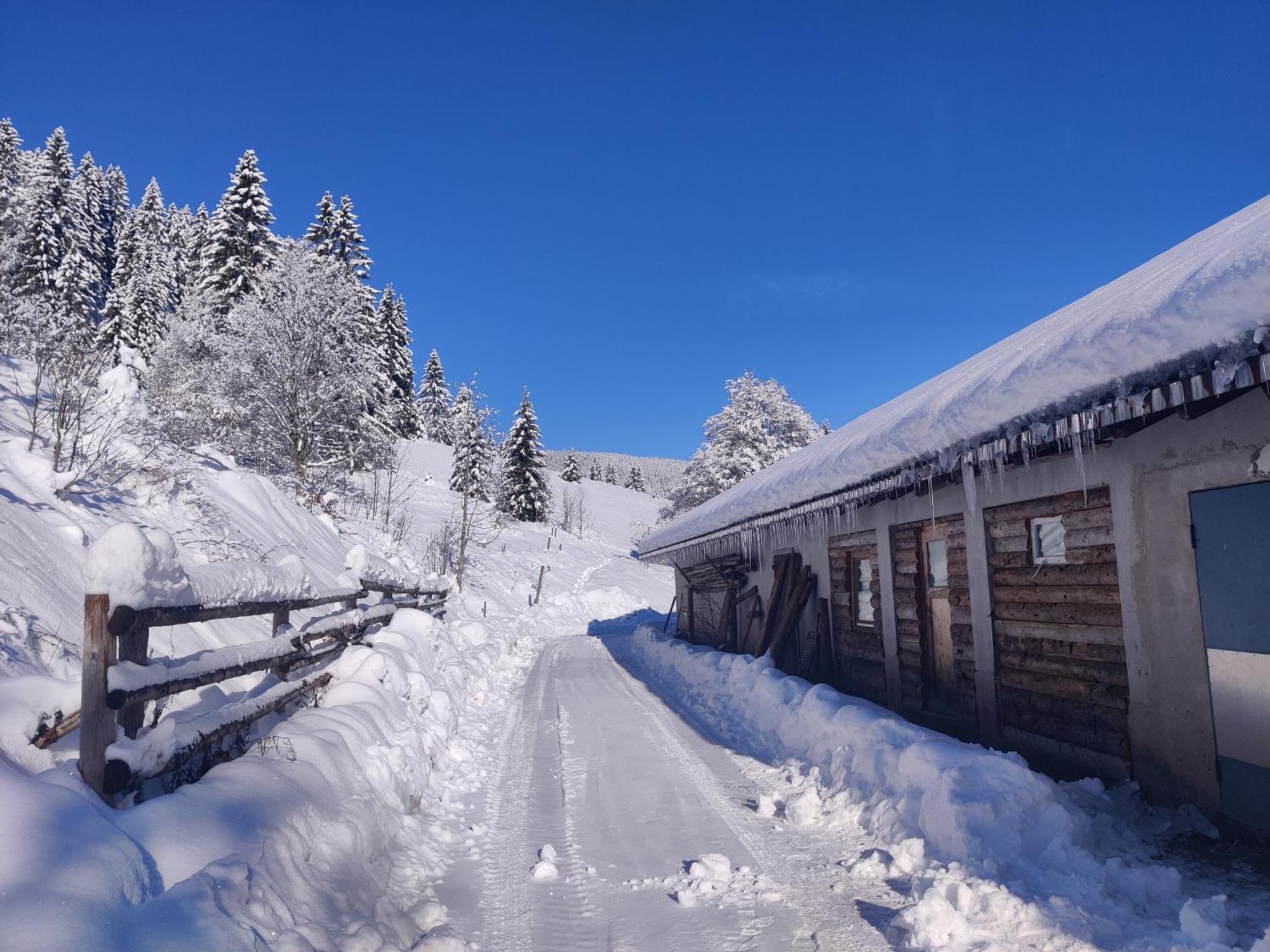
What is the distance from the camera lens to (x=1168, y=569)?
194 inches

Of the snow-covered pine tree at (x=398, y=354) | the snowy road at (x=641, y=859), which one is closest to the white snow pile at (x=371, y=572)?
the snowy road at (x=641, y=859)

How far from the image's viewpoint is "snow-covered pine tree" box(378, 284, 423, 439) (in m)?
47.0

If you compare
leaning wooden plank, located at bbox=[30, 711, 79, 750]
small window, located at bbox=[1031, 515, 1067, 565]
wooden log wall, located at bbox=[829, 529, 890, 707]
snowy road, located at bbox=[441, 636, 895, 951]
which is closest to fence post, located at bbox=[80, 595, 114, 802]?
leaning wooden plank, located at bbox=[30, 711, 79, 750]

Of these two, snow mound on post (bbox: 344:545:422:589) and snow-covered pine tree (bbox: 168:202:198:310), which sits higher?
snow-covered pine tree (bbox: 168:202:198:310)

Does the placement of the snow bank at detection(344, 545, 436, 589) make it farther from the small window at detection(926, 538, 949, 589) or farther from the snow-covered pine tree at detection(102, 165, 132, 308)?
the snow-covered pine tree at detection(102, 165, 132, 308)

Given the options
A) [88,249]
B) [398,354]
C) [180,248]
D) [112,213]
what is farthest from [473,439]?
[112,213]

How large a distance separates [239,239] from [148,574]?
1275 inches

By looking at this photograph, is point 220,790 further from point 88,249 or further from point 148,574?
point 88,249

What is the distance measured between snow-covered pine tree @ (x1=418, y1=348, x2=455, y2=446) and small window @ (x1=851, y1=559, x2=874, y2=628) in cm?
5816

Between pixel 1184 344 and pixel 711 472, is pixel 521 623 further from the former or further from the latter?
pixel 1184 344

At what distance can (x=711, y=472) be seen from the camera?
3316 cm

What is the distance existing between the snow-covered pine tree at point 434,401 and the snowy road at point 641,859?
60373 millimetres

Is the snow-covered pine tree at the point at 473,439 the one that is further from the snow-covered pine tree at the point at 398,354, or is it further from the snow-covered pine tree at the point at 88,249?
the snow-covered pine tree at the point at 88,249

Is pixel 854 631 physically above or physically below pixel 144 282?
below
